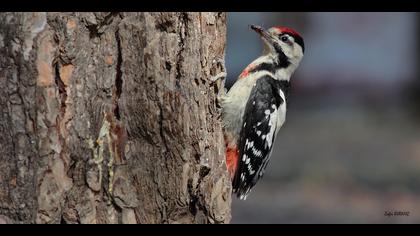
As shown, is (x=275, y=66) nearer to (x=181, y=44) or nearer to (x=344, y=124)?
(x=181, y=44)

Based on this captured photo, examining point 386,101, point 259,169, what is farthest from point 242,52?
point 259,169

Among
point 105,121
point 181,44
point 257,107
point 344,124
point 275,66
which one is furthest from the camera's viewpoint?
point 344,124

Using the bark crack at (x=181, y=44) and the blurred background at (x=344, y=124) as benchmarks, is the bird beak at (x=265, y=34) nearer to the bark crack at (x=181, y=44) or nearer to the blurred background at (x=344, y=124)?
the bark crack at (x=181, y=44)

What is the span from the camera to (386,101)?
45.5 feet

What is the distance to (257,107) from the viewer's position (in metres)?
4.71

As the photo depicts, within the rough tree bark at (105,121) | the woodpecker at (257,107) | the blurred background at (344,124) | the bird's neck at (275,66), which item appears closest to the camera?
the rough tree bark at (105,121)

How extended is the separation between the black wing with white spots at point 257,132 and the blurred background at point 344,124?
1.99m

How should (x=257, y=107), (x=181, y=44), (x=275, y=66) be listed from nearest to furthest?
(x=181, y=44), (x=257, y=107), (x=275, y=66)

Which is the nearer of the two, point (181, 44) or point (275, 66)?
point (181, 44)

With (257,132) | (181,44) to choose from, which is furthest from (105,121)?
(257,132)

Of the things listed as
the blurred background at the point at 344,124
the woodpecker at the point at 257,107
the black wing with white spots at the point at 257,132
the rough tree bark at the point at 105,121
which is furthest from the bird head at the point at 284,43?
the blurred background at the point at 344,124

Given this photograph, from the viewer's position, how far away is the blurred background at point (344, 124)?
806cm

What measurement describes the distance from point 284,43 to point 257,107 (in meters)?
0.50

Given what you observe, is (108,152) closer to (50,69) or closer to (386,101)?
(50,69)
